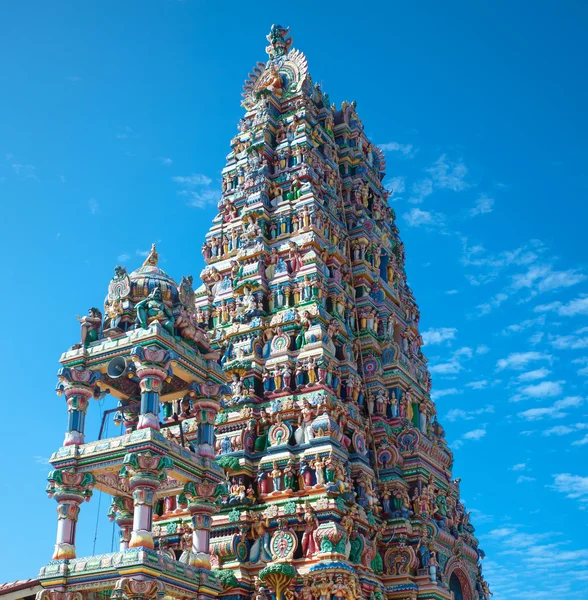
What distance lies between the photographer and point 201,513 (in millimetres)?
27047

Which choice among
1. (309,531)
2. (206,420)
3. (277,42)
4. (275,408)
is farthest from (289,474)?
(277,42)

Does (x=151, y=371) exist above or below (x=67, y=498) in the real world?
above

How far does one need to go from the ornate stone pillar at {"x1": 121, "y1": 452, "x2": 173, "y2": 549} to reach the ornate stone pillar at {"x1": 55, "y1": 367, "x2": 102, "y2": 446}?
8.09 ft

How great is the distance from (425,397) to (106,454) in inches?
672

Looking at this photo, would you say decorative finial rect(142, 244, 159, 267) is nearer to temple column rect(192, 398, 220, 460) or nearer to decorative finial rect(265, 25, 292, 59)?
temple column rect(192, 398, 220, 460)

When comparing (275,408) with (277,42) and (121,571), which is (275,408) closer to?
(121,571)

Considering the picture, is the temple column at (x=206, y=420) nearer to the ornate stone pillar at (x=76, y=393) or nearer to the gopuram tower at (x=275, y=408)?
the gopuram tower at (x=275, y=408)

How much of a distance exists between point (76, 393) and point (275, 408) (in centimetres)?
815

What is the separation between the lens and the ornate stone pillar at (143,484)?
24281 millimetres

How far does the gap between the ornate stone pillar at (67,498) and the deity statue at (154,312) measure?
16.5 feet

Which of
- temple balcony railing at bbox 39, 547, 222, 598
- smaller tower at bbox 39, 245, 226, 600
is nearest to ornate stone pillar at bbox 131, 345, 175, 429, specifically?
smaller tower at bbox 39, 245, 226, 600

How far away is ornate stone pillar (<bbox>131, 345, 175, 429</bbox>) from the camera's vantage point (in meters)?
26.0

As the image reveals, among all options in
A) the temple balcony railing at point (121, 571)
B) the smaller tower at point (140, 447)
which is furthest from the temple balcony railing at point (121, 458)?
the temple balcony railing at point (121, 571)

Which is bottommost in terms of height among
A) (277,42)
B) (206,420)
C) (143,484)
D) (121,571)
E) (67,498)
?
(121,571)
